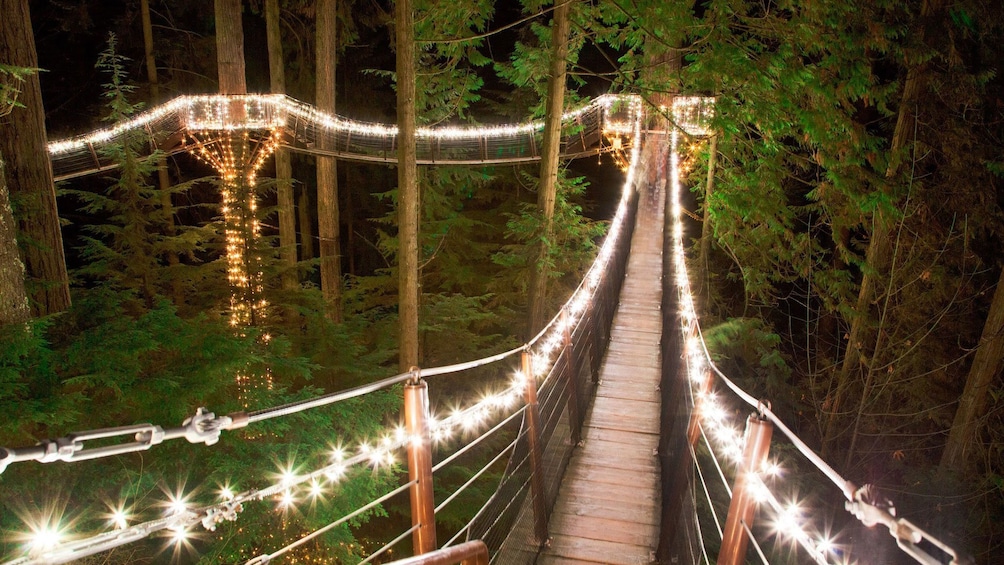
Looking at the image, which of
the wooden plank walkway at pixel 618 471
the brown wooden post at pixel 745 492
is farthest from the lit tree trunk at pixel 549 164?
the brown wooden post at pixel 745 492

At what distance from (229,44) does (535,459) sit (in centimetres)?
917

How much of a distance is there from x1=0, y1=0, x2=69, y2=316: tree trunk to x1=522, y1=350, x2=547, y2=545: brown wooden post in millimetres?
4192

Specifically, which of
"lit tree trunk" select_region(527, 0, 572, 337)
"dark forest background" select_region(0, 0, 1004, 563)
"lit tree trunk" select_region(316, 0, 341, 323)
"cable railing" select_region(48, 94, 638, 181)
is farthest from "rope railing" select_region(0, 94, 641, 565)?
"lit tree trunk" select_region(316, 0, 341, 323)

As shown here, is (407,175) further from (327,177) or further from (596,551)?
(327,177)

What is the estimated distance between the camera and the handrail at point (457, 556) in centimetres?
181

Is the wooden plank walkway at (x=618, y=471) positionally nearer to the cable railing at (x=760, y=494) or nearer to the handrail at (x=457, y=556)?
the cable railing at (x=760, y=494)

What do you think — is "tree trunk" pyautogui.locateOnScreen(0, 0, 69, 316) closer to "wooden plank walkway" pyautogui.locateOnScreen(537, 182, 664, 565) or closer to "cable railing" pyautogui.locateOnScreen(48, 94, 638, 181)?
"cable railing" pyautogui.locateOnScreen(48, 94, 638, 181)

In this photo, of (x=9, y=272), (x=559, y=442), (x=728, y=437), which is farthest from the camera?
(x=559, y=442)

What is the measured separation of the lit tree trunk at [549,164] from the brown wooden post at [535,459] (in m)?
4.81

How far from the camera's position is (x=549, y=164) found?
28.3 feet

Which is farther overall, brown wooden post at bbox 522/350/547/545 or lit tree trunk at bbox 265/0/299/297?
lit tree trunk at bbox 265/0/299/297

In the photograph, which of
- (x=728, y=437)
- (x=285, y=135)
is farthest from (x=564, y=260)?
(x=728, y=437)

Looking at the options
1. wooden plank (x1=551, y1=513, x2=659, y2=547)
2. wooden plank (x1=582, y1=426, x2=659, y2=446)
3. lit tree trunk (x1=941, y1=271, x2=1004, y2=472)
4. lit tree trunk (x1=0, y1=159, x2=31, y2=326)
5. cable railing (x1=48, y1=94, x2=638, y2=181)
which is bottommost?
lit tree trunk (x1=941, y1=271, x2=1004, y2=472)

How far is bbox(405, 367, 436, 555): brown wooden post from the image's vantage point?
2.18m
